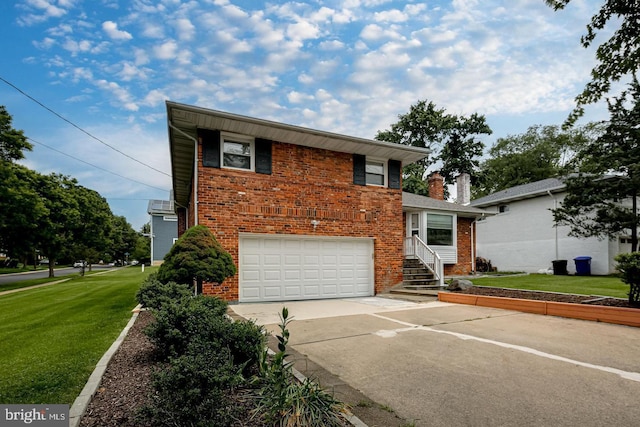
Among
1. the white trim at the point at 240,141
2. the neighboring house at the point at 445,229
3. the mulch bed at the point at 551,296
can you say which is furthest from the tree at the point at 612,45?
the neighboring house at the point at 445,229

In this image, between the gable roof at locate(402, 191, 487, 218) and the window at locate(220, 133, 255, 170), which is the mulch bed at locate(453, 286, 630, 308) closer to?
the gable roof at locate(402, 191, 487, 218)

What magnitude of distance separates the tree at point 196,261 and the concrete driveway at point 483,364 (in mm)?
1307

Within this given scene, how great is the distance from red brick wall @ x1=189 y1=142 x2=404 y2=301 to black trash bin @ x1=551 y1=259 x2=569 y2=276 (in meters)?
10.2

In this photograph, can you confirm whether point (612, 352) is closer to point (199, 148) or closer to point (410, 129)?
point (199, 148)

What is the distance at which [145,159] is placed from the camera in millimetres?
18984

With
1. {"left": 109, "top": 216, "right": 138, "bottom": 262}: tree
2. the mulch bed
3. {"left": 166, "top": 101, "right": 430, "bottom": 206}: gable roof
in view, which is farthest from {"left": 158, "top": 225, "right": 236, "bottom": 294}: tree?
{"left": 109, "top": 216, "right": 138, "bottom": 262}: tree

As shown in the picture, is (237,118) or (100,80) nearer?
(237,118)

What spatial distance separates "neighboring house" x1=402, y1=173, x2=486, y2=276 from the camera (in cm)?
1464

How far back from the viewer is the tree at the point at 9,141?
57.3 ft

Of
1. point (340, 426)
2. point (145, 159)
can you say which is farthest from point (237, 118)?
point (145, 159)

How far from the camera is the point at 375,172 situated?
37.6ft

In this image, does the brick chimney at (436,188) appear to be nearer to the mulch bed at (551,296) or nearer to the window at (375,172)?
the window at (375,172)

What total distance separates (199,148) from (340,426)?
8.01 meters

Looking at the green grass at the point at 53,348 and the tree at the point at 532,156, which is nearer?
the green grass at the point at 53,348
